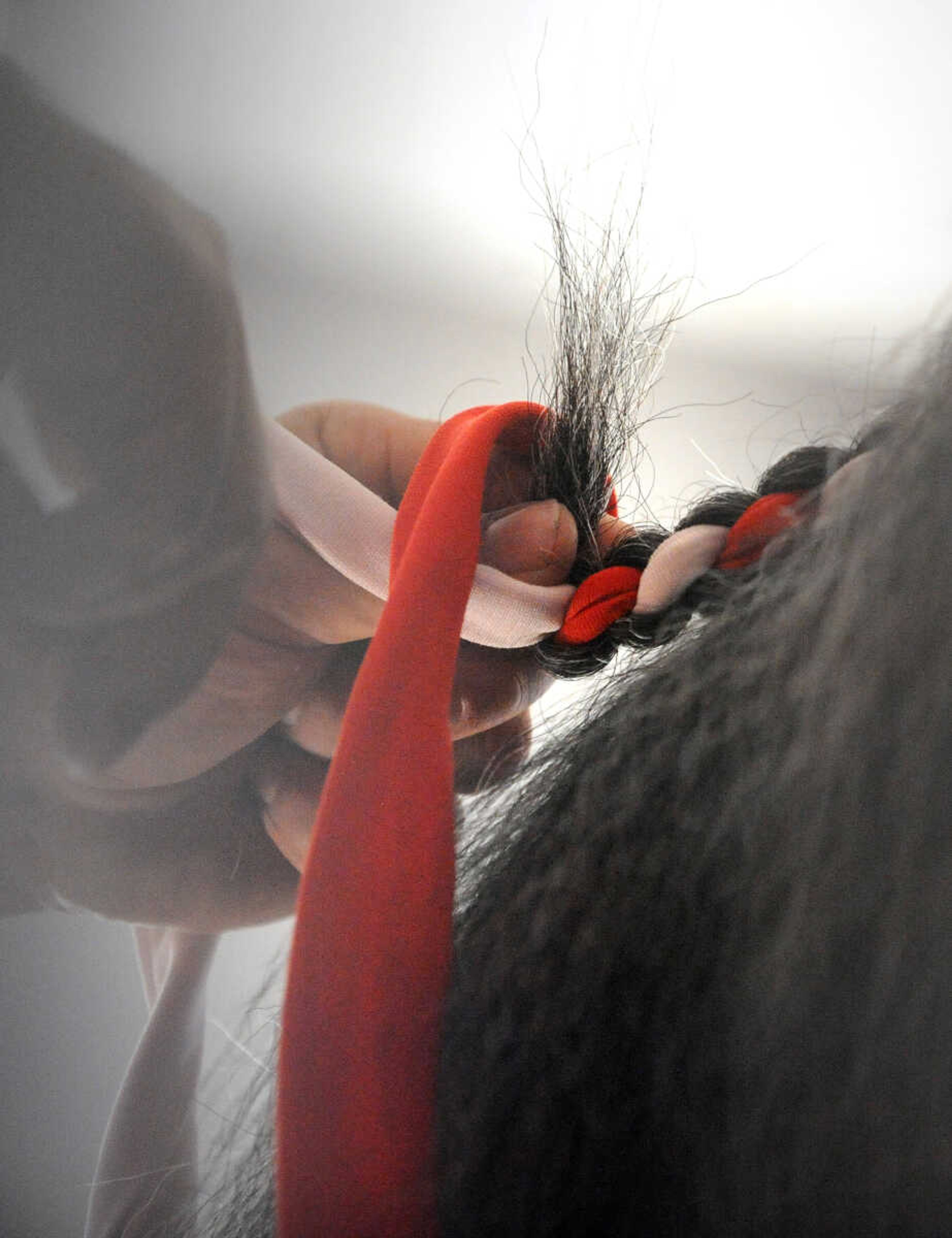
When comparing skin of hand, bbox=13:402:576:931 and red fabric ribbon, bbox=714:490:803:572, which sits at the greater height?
red fabric ribbon, bbox=714:490:803:572

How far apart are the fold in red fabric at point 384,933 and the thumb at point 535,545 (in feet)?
0.08

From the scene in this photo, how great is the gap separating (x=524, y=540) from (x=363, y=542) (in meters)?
0.06

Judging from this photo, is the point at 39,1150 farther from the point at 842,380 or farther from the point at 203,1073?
the point at 842,380

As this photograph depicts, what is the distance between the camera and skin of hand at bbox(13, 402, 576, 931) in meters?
0.30

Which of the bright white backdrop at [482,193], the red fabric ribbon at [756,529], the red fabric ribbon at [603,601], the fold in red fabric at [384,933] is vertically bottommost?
the fold in red fabric at [384,933]

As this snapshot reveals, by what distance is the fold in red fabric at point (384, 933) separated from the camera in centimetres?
21

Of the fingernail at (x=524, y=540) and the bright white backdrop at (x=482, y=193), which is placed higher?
the bright white backdrop at (x=482, y=193)

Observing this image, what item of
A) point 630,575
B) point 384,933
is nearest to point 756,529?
point 630,575

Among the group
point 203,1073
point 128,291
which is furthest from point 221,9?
point 203,1073

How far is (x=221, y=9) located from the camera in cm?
38

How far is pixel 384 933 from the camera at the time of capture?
0.75ft

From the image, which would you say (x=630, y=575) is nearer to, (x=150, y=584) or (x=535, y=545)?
(x=535, y=545)

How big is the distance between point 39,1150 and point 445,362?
35 centimetres

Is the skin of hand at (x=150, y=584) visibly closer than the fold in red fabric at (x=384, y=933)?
No
